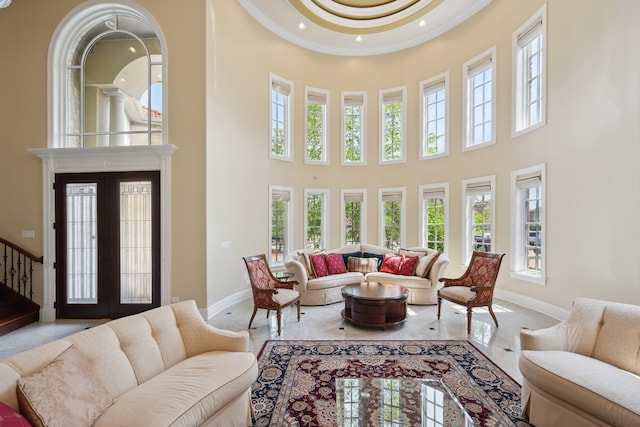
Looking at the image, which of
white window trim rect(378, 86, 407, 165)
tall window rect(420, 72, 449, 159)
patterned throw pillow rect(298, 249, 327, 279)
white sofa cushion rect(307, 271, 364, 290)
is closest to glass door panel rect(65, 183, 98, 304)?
patterned throw pillow rect(298, 249, 327, 279)

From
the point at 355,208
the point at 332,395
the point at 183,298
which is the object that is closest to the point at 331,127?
the point at 355,208

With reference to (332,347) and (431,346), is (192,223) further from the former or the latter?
(431,346)

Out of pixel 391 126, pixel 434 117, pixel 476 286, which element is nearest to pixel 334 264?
pixel 476 286

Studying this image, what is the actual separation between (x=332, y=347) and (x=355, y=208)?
458 cm

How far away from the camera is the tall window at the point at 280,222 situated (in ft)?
22.5

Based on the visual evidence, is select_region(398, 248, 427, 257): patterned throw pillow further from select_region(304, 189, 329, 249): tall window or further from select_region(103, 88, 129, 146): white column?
select_region(103, 88, 129, 146): white column

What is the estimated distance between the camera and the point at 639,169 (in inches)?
136

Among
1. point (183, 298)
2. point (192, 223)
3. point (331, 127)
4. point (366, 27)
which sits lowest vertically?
point (183, 298)

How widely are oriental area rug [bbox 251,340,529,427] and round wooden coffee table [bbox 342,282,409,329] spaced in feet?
1.56

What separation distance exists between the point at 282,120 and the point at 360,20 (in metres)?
2.81

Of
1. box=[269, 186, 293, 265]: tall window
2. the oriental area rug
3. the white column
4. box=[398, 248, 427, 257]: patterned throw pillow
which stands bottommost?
the oriental area rug

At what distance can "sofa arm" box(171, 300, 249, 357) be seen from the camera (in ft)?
8.18

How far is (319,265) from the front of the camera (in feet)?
19.1

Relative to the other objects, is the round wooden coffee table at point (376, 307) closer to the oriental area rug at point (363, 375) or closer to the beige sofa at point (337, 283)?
the oriental area rug at point (363, 375)
